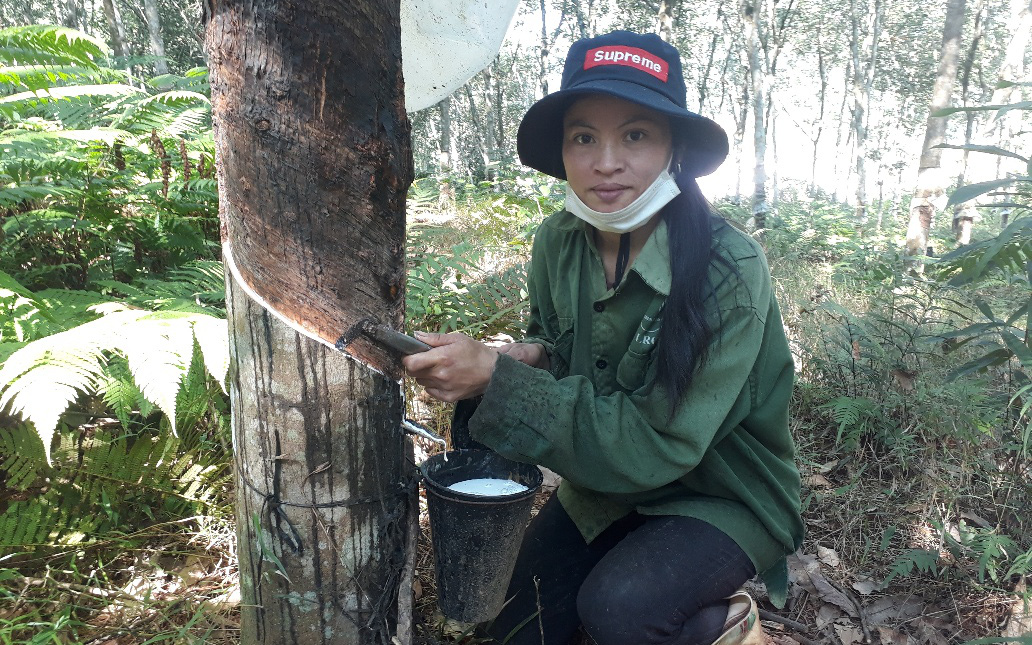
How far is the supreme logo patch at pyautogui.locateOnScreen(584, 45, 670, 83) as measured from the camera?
1.80 metres

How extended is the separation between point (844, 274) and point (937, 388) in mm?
4477

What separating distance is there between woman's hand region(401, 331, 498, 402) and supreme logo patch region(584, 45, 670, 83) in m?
0.94

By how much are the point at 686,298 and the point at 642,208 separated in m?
0.32

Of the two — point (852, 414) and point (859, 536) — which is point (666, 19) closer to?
point (852, 414)

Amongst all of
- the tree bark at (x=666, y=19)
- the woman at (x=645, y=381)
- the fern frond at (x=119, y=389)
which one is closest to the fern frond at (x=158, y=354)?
the fern frond at (x=119, y=389)

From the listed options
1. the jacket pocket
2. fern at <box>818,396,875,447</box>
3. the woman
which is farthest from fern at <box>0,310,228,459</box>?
fern at <box>818,396,875,447</box>

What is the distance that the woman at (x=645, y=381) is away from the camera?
1.64m

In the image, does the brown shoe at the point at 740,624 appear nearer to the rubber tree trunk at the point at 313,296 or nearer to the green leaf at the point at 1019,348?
the rubber tree trunk at the point at 313,296

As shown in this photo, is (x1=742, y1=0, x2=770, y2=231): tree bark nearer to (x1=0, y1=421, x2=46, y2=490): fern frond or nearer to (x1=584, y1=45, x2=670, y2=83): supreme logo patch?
(x1=584, y1=45, x2=670, y2=83): supreme logo patch

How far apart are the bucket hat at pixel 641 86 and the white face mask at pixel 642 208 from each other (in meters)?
0.10

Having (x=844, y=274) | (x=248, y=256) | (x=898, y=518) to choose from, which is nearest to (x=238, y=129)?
(x=248, y=256)

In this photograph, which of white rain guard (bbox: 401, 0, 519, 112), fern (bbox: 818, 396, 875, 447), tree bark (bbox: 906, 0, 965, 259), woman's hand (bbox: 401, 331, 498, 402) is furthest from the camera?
tree bark (bbox: 906, 0, 965, 259)

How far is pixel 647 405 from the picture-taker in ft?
5.57

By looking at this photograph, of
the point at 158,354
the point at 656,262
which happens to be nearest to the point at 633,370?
the point at 656,262
